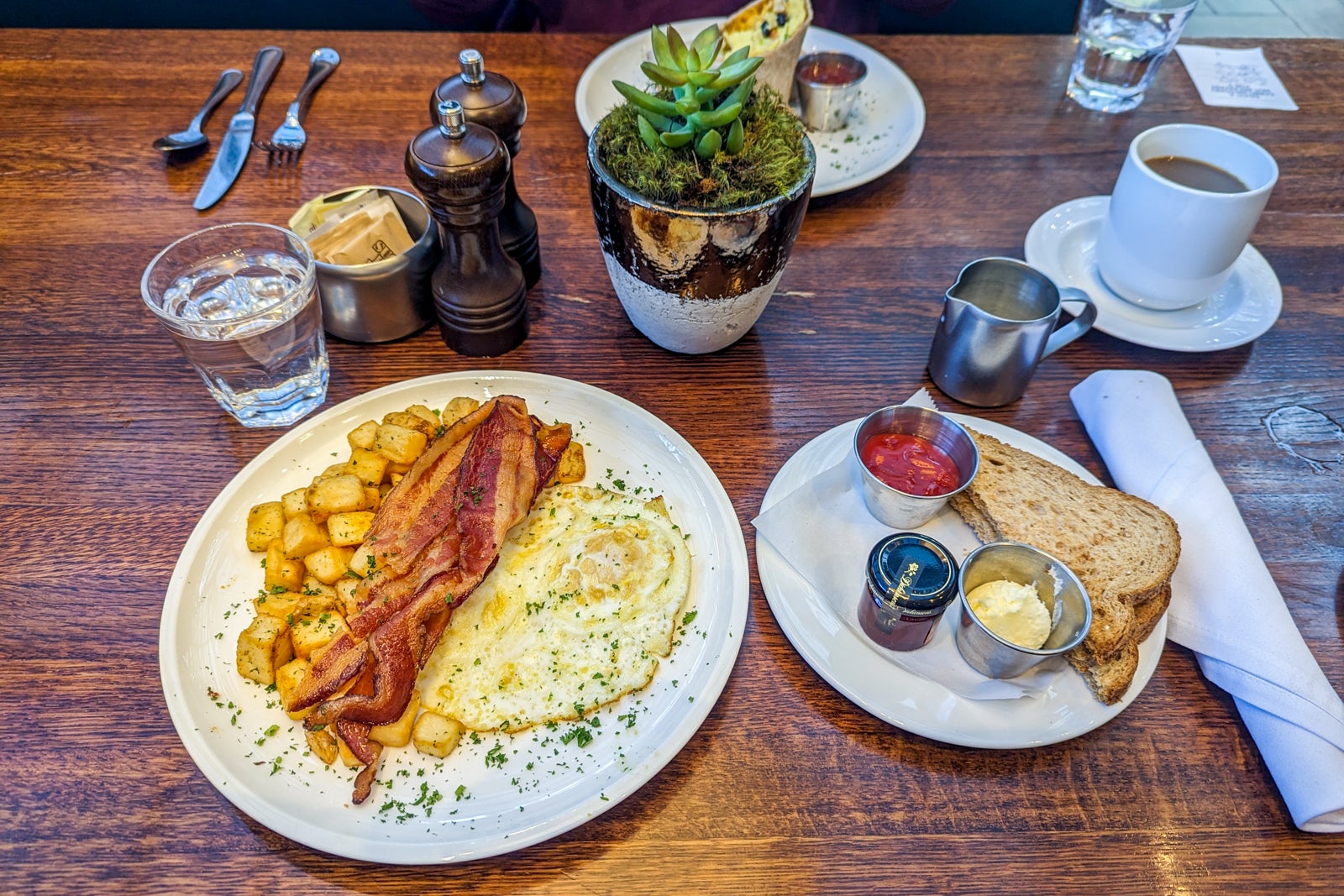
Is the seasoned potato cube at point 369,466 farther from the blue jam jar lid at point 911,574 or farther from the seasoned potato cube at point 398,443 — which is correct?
the blue jam jar lid at point 911,574

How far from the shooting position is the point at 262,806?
1.31m

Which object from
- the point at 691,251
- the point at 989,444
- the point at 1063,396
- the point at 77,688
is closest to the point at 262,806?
the point at 77,688

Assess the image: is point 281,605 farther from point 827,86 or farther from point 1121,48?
point 1121,48

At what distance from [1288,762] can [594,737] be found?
1.14 meters

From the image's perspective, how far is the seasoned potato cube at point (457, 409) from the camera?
1860 millimetres

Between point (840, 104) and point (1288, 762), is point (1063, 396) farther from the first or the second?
point (840, 104)

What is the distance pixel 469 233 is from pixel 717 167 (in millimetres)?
567

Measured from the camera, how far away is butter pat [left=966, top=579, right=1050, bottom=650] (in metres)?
1.45

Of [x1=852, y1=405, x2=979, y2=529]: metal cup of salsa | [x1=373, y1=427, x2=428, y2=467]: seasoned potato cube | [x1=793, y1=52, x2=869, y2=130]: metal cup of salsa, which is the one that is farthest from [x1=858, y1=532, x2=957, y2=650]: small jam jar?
[x1=793, y1=52, x2=869, y2=130]: metal cup of salsa

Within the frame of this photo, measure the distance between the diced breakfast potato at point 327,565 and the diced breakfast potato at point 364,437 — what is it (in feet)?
0.79

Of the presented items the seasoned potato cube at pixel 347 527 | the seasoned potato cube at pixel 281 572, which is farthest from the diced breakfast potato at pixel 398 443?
the seasoned potato cube at pixel 281 572

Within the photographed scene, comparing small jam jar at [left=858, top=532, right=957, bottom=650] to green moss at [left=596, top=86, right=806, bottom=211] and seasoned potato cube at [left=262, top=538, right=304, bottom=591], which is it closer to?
green moss at [left=596, top=86, right=806, bottom=211]

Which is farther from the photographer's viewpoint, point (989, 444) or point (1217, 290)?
point (1217, 290)

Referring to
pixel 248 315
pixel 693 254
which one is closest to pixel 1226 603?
pixel 693 254
